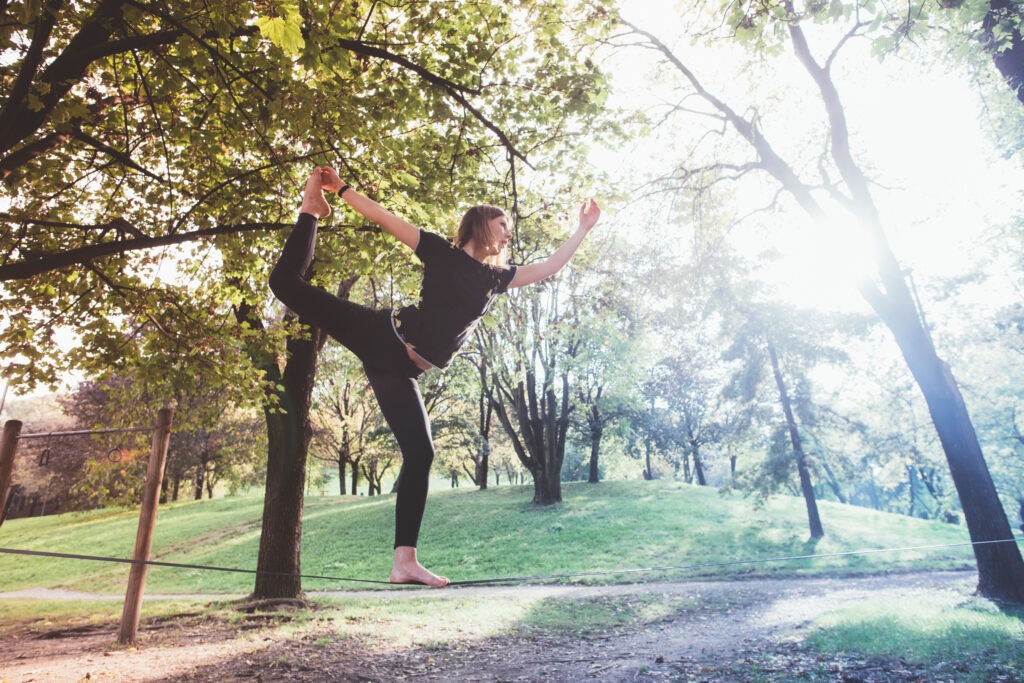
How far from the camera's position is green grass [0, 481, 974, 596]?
50.4ft

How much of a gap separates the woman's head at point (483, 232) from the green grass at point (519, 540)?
1105 cm

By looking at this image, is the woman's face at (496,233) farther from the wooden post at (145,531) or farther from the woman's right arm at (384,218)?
the wooden post at (145,531)

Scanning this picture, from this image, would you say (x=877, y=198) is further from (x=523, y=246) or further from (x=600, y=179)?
(x=523, y=246)

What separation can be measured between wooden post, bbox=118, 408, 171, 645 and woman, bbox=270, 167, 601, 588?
681 cm

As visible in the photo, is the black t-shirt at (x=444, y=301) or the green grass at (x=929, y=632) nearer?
the black t-shirt at (x=444, y=301)

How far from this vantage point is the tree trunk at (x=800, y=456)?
17750 millimetres

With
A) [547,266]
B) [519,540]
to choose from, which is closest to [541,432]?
[519,540]

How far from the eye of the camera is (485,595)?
12.3m

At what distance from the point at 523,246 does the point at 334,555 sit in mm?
14525

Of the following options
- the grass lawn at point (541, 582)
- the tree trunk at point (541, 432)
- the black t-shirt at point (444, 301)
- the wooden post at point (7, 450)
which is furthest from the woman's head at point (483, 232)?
the tree trunk at point (541, 432)

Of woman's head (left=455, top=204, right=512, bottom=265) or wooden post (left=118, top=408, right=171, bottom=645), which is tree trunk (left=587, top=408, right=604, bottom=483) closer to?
wooden post (left=118, top=408, right=171, bottom=645)

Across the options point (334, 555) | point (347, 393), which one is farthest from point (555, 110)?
point (347, 393)

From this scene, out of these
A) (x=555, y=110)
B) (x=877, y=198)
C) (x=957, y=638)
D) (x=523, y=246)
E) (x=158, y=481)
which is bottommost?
(x=957, y=638)

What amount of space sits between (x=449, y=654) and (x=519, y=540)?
427 inches
